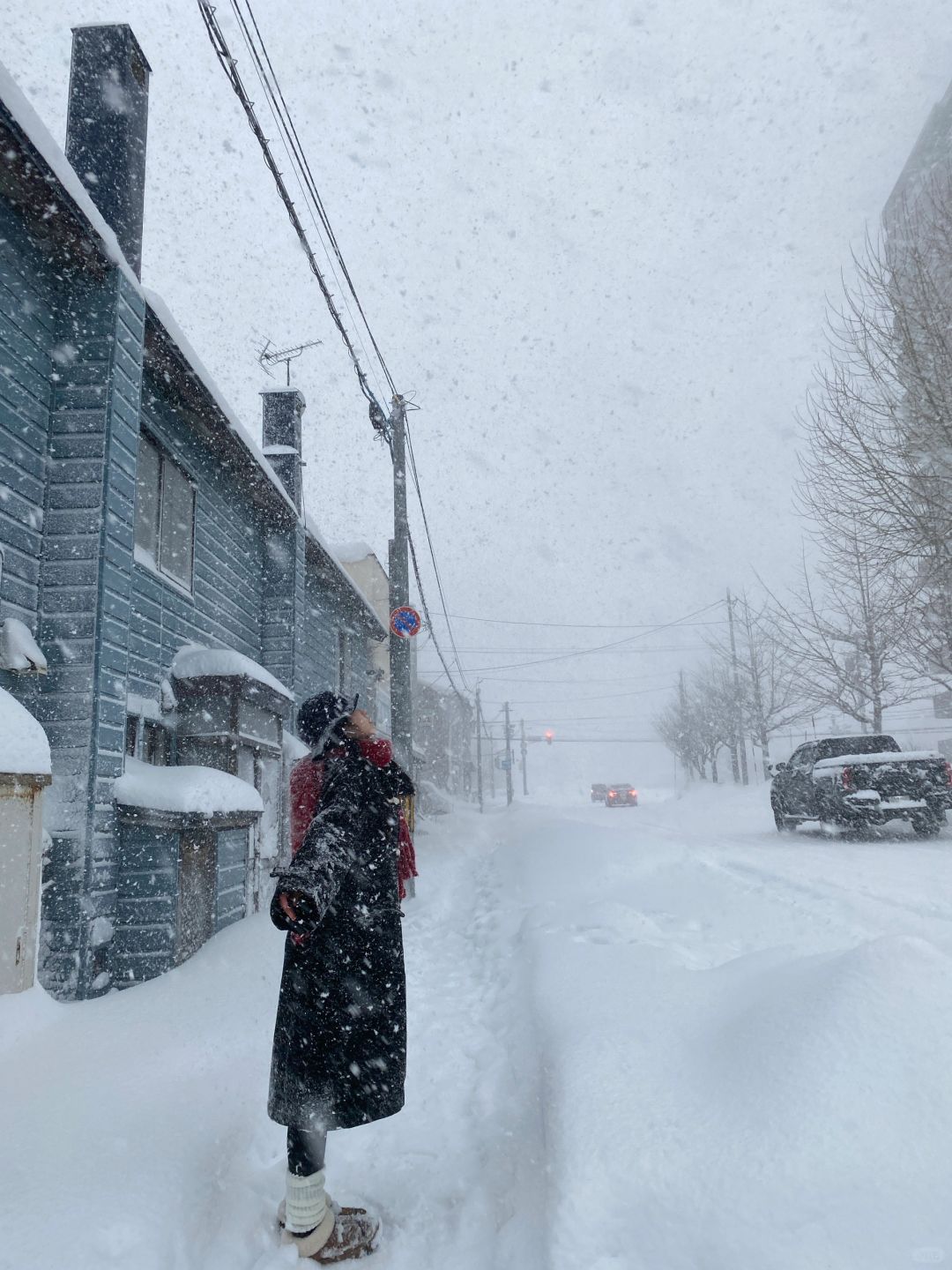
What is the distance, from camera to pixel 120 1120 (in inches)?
112

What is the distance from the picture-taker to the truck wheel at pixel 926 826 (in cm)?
1083

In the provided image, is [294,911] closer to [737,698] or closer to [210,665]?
[210,665]

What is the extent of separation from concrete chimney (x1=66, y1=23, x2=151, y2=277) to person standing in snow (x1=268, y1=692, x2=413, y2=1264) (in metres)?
5.41

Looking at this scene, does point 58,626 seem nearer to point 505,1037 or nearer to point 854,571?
point 505,1037

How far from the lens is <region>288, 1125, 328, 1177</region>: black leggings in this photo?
238 cm

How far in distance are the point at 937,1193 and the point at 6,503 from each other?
5329mm

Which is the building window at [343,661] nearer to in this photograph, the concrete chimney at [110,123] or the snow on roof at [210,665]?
the snow on roof at [210,665]

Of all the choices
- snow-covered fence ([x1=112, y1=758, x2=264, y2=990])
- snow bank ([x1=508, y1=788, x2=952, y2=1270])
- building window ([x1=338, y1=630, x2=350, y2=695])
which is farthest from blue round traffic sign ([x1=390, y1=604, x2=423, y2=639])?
snow bank ([x1=508, y1=788, x2=952, y2=1270])

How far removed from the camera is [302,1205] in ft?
7.85

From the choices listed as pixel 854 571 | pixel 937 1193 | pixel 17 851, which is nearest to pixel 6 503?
pixel 17 851

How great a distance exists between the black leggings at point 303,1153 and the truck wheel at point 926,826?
35.2ft

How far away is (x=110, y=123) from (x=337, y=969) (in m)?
7.11

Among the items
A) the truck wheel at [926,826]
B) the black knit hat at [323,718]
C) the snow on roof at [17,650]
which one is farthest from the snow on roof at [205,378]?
the truck wheel at [926,826]

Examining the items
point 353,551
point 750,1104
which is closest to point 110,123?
point 750,1104
